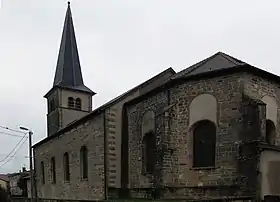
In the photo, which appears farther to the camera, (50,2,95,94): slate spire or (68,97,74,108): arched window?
(50,2,95,94): slate spire

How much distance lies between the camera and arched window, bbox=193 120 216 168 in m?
19.3

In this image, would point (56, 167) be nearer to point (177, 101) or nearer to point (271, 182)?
point (177, 101)

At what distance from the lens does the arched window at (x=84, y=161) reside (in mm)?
27255

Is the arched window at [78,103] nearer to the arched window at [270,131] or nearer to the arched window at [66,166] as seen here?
the arched window at [66,166]

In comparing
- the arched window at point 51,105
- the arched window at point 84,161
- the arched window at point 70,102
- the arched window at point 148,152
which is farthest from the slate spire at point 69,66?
the arched window at point 148,152

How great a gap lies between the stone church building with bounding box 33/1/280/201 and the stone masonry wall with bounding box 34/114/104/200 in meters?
0.07

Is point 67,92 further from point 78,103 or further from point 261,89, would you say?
point 261,89

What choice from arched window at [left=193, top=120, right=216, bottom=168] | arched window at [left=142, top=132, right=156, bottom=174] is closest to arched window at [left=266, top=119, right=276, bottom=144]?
arched window at [left=193, top=120, right=216, bottom=168]

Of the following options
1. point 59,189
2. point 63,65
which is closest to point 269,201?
point 59,189

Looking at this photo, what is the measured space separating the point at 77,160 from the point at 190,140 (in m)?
11.1

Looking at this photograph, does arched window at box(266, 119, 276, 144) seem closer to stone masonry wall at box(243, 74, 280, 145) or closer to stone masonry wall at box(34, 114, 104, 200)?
stone masonry wall at box(243, 74, 280, 145)

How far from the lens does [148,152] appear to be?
76.0 feet

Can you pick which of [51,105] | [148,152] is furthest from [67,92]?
[148,152]

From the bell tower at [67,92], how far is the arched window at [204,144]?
77.8 ft
